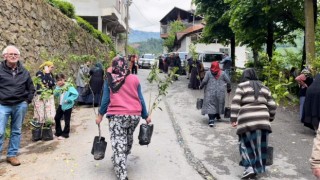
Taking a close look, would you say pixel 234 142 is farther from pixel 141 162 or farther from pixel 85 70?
pixel 85 70

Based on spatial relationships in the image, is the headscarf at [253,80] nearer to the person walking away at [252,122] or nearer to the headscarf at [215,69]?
the person walking away at [252,122]

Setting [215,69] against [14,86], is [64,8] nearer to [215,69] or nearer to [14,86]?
[215,69]

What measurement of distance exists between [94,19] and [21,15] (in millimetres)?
26391

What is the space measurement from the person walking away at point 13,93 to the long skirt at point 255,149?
3.63 metres

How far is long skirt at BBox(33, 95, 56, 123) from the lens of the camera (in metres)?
8.81

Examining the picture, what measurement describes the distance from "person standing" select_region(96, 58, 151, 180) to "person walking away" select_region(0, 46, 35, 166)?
5.58 ft

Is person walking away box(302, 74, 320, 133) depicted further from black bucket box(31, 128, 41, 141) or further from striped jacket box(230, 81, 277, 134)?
black bucket box(31, 128, 41, 141)

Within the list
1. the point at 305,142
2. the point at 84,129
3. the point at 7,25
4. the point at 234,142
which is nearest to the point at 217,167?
the point at 234,142

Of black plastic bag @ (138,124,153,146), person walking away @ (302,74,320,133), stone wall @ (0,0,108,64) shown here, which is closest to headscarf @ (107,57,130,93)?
black plastic bag @ (138,124,153,146)

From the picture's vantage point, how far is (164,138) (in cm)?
852

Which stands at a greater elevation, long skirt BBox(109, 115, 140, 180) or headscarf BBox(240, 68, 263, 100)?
headscarf BBox(240, 68, 263, 100)

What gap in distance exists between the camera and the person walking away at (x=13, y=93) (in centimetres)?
619

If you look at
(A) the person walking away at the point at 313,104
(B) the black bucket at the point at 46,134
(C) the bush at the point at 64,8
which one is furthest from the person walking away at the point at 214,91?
(C) the bush at the point at 64,8

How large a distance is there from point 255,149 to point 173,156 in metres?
1.76
